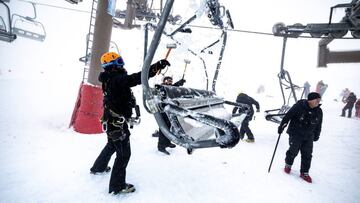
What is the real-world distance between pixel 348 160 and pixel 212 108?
504 centimetres

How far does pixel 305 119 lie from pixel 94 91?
5052 millimetres

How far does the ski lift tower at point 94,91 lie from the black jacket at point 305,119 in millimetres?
4611

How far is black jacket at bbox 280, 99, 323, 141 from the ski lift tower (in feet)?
15.1

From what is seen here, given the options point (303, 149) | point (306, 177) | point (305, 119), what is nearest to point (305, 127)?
point (305, 119)

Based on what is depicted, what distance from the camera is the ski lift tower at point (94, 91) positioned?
5.52 meters

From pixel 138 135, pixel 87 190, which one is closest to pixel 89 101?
pixel 138 135

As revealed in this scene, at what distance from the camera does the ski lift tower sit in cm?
552

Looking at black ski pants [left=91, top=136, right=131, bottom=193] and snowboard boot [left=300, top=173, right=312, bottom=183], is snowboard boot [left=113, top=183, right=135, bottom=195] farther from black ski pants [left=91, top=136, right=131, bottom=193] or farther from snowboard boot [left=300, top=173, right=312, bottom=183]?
snowboard boot [left=300, top=173, right=312, bottom=183]

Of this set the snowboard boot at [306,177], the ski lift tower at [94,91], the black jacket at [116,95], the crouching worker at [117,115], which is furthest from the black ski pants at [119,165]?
the snowboard boot at [306,177]

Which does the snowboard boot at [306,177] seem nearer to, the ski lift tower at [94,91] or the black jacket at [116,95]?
the black jacket at [116,95]

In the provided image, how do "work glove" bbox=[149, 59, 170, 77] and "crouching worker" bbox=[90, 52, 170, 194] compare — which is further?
"crouching worker" bbox=[90, 52, 170, 194]

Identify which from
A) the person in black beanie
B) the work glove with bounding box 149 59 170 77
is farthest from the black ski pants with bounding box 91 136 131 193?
the person in black beanie

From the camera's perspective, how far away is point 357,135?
31.2 ft

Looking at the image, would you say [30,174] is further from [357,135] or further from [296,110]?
[357,135]
